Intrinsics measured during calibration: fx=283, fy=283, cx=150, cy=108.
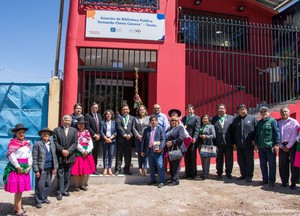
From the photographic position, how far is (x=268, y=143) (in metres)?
6.24

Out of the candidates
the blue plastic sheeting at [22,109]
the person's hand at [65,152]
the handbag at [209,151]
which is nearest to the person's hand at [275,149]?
the handbag at [209,151]

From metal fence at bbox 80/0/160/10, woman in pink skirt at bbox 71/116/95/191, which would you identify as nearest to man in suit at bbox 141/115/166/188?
woman in pink skirt at bbox 71/116/95/191

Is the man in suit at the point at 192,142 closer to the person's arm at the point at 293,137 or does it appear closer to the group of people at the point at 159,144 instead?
the group of people at the point at 159,144

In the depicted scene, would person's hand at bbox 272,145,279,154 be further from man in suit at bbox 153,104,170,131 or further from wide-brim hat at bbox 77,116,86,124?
wide-brim hat at bbox 77,116,86,124

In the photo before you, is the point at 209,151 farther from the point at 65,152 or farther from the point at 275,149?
the point at 65,152

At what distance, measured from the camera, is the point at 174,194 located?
5.75 m

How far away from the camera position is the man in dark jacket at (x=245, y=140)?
260 inches

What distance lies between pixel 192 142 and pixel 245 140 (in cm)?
122

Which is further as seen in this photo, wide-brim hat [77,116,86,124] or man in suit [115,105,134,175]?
man in suit [115,105,134,175]

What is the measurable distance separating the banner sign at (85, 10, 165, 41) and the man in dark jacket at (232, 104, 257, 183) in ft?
10.4

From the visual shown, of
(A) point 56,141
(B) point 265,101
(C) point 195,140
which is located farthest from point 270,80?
(A) point 56,141

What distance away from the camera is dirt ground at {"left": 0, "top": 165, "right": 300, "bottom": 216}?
4.93 metres

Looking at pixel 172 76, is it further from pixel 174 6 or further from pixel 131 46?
pixel 174 6

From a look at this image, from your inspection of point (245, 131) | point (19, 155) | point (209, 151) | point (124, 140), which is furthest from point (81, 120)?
point (245, 131)
